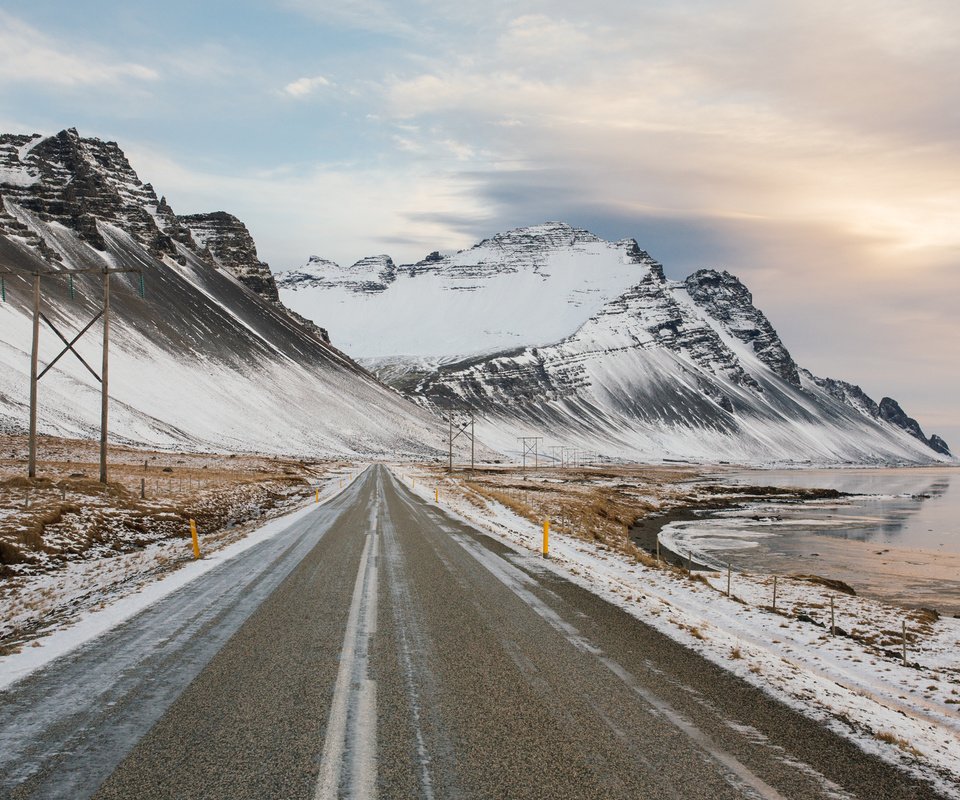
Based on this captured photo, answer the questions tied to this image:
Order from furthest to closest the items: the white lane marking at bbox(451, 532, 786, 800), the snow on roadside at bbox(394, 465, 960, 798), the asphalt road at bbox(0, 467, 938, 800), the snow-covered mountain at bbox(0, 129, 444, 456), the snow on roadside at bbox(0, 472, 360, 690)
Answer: the snow-covered mountain at bbox(0, 129, 444, 456), the snow on roadside at bbox(0, 472, 360, 690), the snow on roadside at bbox(394, 465, 960, 798), the white lane marking at bbox(451, 532, 786, 800), the asphalt road at bbox(0, 467, 938, 800)

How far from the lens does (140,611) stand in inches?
462

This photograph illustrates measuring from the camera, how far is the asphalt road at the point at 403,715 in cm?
587

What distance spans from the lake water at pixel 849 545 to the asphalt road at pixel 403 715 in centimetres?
1927

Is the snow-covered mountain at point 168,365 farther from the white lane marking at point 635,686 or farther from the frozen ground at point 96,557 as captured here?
the white lane marking at point 635,686

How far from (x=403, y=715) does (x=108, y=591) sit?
31.7 feet

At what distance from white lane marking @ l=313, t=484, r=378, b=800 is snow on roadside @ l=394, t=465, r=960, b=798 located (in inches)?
186

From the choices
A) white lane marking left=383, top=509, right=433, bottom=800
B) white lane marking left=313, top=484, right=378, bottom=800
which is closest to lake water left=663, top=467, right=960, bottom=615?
white lane marking left=383, top=509, right=433, bottom=800

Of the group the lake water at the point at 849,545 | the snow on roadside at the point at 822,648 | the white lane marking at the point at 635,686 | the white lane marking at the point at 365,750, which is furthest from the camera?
the lake water at the point at 849,545

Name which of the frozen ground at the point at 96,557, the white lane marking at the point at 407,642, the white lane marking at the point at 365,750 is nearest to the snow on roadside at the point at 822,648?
the white lane marking at the point at 407,642

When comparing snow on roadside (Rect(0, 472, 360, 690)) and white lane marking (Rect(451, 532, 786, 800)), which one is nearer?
white lane marking (Rect(451, 532, 786, 800))

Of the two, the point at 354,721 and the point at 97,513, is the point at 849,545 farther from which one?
the point at 354,721

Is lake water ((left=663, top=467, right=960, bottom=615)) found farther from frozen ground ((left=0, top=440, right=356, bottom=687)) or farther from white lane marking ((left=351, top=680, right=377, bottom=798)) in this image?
frozen ground ((left=0, top=440, right=356, bottom=687))

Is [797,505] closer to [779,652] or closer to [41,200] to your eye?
[779,652]

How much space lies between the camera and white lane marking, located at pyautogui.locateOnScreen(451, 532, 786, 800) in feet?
19.7
